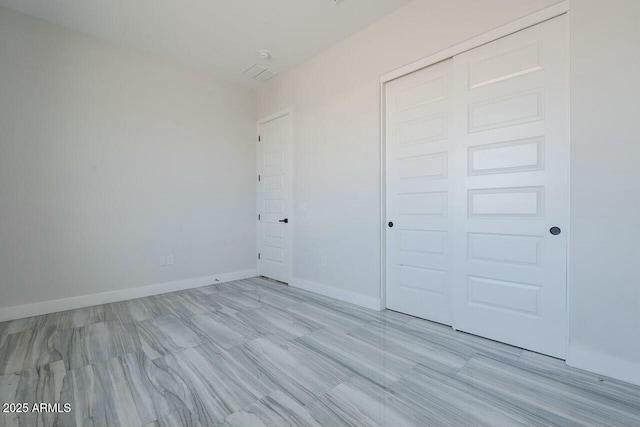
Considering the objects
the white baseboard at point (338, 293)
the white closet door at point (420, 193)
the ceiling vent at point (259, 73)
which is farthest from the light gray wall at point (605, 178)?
the ceiling vent at point (259, 73)

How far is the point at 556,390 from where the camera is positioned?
1691 mm

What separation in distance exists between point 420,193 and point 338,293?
1.57 meters

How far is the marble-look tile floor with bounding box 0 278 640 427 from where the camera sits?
4.89 ft

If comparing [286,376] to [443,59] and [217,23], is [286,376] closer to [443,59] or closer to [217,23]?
[443,59]

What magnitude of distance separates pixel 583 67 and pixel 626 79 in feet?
0.81

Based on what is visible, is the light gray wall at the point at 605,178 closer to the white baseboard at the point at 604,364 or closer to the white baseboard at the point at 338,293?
the white baseboard at the point at 604,364

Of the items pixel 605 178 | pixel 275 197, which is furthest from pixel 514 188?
Result: pixel 275 197

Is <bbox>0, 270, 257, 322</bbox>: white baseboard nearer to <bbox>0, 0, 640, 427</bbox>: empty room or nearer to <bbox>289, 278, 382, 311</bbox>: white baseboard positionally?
<bbox>0, 0, 640, 427</bbox>: empty room

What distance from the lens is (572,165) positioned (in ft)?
6.40

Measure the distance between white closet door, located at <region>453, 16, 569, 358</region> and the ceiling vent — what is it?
270 cm

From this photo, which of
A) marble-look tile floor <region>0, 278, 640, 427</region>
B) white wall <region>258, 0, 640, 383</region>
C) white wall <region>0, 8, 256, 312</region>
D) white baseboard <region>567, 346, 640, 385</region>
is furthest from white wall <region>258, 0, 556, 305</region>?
white baseboard <region>567, 346, 640, 385</region>

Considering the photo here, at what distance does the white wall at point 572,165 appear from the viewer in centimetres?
177

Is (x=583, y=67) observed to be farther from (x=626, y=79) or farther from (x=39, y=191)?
(x=39, y=191)

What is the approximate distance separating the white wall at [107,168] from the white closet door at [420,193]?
8.64ft
